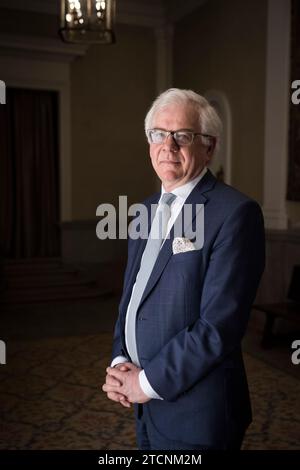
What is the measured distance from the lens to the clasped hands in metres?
1.56

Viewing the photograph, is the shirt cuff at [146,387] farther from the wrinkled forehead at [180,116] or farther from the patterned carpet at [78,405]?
the patterned carpet at [78,405]

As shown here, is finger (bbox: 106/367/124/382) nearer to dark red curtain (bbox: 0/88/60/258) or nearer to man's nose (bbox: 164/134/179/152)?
man's nose (bbox: 164/134/179/152)

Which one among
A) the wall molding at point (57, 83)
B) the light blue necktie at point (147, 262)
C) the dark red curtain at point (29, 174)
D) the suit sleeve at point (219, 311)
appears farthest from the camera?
the dark red curtain at point (29, 174)

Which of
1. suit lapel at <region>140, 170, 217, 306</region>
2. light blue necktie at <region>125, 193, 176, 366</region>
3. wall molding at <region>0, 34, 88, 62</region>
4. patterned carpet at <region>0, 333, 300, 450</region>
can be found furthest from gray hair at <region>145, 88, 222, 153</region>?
wall molding at <region>0, 34, 88, 62</region>

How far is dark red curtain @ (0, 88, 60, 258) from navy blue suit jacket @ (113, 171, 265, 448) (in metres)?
7.76

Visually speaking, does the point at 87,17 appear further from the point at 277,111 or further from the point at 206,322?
the point at 206,322

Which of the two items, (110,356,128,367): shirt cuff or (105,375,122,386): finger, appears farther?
(110,356,128,367): shirt cuff

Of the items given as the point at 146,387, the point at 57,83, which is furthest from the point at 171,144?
the point at 57,83

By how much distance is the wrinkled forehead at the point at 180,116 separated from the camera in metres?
1.56

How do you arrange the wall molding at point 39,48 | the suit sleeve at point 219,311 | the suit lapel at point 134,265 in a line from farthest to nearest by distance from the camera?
the wall molding at point 39,48 < the suit lapel at point 134,265 < the suit sleeve at point 219,311

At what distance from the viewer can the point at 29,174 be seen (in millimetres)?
9055

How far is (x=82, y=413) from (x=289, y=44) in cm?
488

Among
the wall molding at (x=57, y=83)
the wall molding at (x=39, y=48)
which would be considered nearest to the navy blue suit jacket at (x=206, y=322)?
the wall molding at (x=39, y=48)

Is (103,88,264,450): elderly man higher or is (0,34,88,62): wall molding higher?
(0,34,88,62): wall molding
